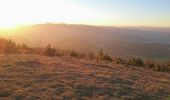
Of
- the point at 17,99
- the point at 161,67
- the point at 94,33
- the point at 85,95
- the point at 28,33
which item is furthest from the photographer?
the point at 94,33

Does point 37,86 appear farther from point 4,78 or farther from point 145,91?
point 145,91

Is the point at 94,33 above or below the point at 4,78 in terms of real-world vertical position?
below

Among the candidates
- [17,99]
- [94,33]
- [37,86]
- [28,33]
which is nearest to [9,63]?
[37,86]

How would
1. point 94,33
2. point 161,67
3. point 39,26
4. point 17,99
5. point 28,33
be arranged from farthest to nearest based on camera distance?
point 94,33 → point 39,26 → point 28,33 → point 161,67 → point 17,99

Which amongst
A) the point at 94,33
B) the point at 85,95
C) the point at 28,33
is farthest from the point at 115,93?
the point at 94,33

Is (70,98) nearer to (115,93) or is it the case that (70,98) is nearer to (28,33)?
(115,93)

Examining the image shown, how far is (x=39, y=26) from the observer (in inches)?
5527

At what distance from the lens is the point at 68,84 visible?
12.4 metres

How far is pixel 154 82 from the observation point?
14.7 meters

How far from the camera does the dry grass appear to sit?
1079cm

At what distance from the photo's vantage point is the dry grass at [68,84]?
35.4 ft

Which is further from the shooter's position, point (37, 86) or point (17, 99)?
point (37, 86)

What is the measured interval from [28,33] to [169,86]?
113338 millimetres

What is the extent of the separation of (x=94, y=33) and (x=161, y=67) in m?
136
